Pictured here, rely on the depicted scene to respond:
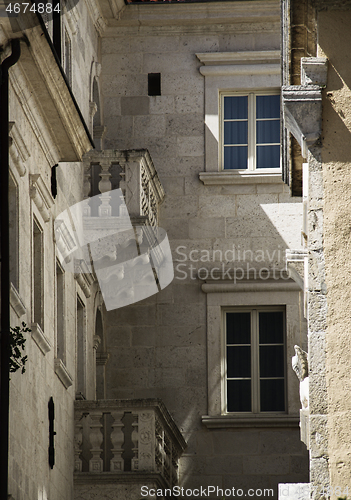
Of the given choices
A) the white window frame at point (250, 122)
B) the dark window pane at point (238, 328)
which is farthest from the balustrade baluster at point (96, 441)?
the white window frame at point (250, 122)

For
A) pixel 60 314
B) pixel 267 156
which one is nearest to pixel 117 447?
pixel 60 314

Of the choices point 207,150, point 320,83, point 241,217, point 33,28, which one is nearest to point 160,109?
point 207,150

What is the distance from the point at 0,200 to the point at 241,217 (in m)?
7.63

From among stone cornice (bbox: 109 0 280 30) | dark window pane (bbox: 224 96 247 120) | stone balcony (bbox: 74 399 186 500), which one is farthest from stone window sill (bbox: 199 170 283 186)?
stone balcony (bbox: 74 399 186 500)

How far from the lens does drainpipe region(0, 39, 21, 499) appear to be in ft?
32.1

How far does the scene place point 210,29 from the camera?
59.0 ft

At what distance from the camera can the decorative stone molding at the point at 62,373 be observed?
13062 mm

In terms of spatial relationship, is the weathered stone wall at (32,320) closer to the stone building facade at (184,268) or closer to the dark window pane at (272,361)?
the stone building facade at (184,268)

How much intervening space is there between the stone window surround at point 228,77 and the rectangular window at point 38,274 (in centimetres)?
539

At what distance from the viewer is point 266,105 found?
17828 mm

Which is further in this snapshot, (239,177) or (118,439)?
(239,177)

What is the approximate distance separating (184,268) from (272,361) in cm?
195

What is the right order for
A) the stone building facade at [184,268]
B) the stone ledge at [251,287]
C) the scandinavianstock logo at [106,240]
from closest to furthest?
1. the stone building facade at [184,268]
2. the scandinavianstock logo at [106,240]
3. the stone ledge at [251,287]

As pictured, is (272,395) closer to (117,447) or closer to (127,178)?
(117,447)
